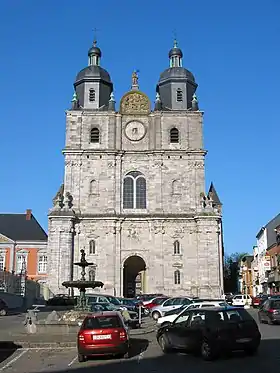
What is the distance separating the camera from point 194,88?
52.9m

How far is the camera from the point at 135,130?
166ft

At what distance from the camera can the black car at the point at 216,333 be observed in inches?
506

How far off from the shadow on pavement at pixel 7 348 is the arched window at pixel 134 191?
1262 inches

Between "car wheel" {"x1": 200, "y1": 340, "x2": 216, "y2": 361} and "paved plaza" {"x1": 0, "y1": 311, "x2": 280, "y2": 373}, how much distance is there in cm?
17

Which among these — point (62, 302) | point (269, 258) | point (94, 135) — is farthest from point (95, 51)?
point (269, 258)

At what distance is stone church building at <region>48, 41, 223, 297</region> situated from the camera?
4622 cm

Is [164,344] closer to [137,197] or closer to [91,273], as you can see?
[91,273]

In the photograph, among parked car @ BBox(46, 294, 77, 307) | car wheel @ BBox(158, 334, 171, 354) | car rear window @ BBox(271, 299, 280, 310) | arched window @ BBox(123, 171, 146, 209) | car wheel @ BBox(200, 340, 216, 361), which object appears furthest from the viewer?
arched window @ BBox(123, 171, 146, 209)

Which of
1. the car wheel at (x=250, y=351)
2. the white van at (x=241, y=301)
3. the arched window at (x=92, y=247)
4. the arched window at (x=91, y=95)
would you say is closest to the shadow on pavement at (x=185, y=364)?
the car wheel at (x=250, y=351)

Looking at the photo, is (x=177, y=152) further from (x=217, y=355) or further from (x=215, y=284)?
(x=217, y=355)

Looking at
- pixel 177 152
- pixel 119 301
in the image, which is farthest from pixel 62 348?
pixel 177 152

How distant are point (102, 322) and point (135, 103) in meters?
40.0

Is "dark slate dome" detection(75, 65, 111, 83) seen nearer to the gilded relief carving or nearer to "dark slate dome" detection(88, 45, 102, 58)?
"dark slate dome" detection(88, 45, 102, 58)

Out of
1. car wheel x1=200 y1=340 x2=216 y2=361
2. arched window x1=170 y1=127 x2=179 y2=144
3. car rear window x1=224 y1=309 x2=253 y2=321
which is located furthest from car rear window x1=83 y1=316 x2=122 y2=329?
arched window x1=170 y1=127 x2=179 y2=144
